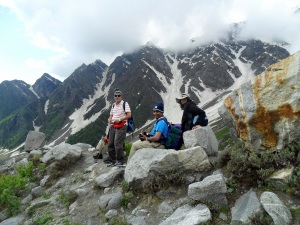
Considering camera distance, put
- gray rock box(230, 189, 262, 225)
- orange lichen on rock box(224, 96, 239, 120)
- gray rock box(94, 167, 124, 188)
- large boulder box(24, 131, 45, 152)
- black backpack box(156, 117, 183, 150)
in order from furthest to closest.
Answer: large boulder box(24, 131, 45, 152) < black backpack box(156, 117, 183, 150) < gray rock box(94, 167, 124, 188) < orange lichen on rock box(224, 96, 239, 120) < gray rock box(230, 189, 262, 225)

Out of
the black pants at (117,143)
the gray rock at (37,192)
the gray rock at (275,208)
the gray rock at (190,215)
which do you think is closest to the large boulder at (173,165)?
the gray rock at (190,215)

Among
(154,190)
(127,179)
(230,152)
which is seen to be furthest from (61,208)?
(230,152)

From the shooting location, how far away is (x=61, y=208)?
10.7m

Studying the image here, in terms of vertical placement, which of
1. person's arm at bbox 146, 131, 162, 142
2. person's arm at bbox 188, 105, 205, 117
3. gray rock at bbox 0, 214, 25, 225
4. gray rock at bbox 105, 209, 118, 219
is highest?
person's arm at bbox 188, 105, 205, 117

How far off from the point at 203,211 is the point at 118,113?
6935 mm

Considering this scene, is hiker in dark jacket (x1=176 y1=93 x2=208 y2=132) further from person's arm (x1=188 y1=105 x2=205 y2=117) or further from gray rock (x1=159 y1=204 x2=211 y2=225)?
gray rock (x1=159 y1=204 x2=211 y2=225)

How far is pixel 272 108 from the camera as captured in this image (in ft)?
29.0

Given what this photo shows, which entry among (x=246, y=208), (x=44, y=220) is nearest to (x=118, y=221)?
(x=44, y=220)

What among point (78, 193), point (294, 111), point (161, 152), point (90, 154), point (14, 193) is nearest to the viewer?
point (294, 111)

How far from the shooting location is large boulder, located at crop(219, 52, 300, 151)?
8.56 meters

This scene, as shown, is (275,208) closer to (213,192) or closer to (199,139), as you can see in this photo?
(213,192)

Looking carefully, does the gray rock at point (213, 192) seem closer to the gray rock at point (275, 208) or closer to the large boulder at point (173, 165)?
the gray rock at point (275, 208)

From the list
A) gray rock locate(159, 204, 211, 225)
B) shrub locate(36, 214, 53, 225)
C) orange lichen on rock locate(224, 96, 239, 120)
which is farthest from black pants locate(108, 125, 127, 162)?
gray rock locate(159, 204, 211, 225)

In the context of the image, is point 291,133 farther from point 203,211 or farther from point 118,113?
point 118,113
